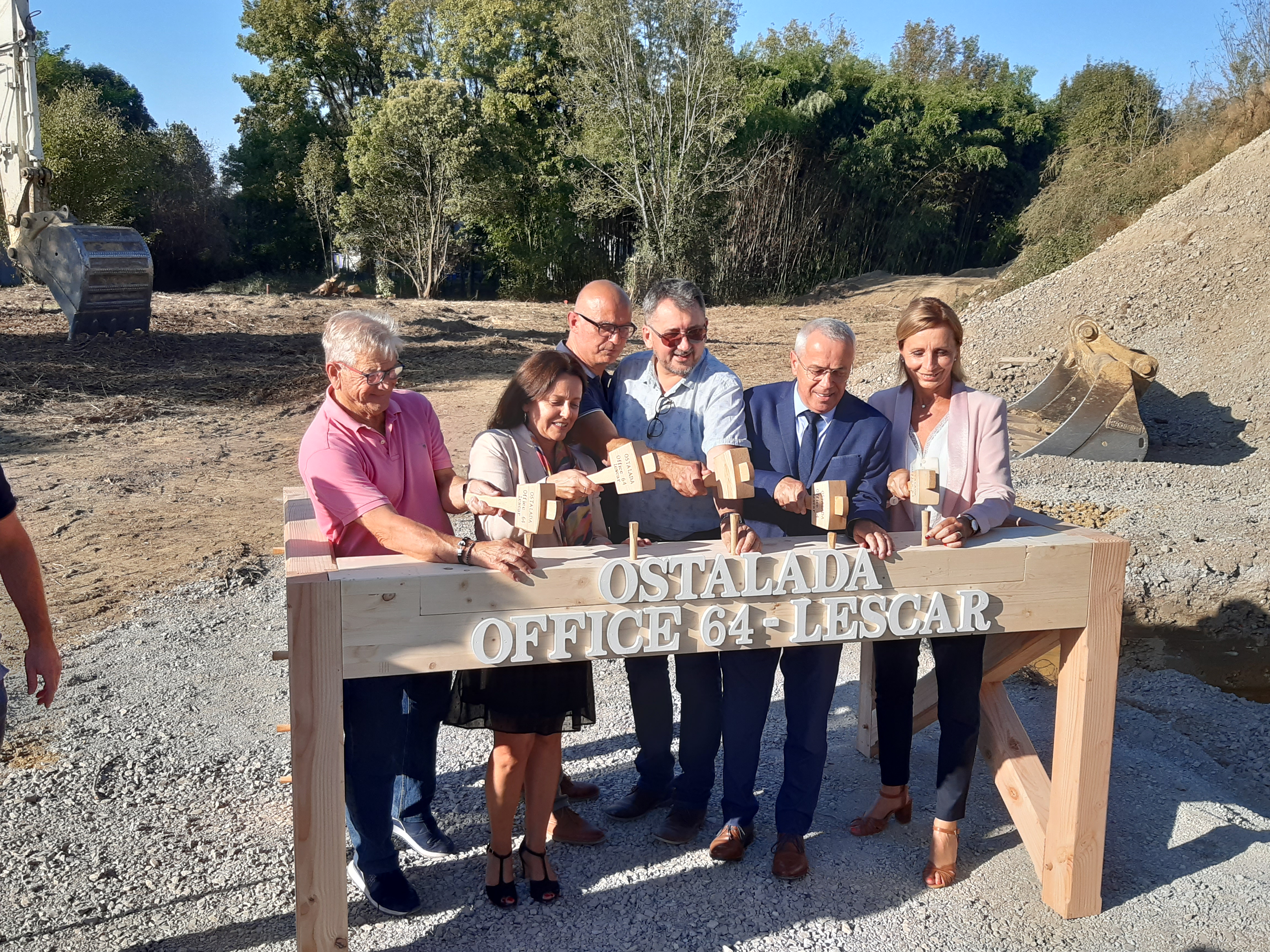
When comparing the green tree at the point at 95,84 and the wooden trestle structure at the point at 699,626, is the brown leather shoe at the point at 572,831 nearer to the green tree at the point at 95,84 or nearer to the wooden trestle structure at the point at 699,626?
the wooden trestle structure at the point at 699,626

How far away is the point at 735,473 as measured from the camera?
2762 millimetres

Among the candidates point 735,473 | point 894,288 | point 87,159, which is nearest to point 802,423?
point 735,473

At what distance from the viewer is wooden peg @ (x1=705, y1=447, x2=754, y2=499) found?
2.76 meters

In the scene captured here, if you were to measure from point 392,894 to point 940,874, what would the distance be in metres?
1.65

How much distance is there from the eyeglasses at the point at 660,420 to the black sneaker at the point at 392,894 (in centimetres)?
152

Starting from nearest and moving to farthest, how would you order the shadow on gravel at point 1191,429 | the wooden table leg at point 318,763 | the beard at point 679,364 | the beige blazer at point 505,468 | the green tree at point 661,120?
the wooden table leg at point 318,763 < the beige blazer at point 505,468 < the beard at point 679,364 < the shadow on gravel at point 1191,429 < the green tree at point 661,120

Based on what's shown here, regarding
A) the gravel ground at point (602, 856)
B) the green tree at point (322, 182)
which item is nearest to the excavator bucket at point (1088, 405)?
the gravel ground at point (602, 856)

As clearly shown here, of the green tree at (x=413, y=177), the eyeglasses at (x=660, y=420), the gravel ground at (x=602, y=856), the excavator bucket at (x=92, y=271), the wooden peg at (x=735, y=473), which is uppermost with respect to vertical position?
the green tree at (x=413, y=177)

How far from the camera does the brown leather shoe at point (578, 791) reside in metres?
3.64

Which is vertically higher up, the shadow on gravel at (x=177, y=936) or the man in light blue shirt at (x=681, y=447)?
the man in light blue shirt at (x=681, y=447)

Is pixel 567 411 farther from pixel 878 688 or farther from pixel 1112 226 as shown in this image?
pixel 1112 226

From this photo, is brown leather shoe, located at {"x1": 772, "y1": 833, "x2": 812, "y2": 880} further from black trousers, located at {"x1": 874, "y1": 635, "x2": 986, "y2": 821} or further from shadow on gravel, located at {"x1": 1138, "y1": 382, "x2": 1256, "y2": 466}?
shadow on gravel, located at {"x1": 1138, "y1": 382, "x2": 1256, "y2": 466}

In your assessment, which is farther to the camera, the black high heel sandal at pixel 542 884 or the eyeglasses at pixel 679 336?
the eyeglasses at pixel 679 336

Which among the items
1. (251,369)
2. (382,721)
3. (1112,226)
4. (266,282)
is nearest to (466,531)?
(382,721)
